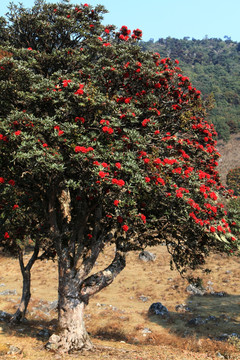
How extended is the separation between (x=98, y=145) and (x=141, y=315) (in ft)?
51.9

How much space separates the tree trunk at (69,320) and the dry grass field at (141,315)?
46 centimetres

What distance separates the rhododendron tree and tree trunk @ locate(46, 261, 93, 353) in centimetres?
3

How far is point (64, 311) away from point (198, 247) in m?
5.13

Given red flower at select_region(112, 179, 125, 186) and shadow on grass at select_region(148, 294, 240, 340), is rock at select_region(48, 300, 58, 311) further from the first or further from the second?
red flower at select_region(112, 179, 125, 186)

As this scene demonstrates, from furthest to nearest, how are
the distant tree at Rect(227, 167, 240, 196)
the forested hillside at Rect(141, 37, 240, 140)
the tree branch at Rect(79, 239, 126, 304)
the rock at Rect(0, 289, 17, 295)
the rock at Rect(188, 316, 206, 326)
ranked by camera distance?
the forested hillside at Rect(141, 37, 240, 140) < the distant tree at Rect(227, 167, 240, 196) < the rock at Rect(0, 289, 17, 295) < the rock at Rect(188, 316, 206, 326) < the tree branch at Rect(79, 239, 126, 304)

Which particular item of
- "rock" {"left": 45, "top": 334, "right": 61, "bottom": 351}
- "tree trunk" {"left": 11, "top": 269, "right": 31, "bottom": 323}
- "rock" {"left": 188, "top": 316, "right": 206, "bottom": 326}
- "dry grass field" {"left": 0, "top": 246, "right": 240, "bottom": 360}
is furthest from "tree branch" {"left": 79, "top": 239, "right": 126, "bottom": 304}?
"rock" {"left": 188, "top": 316, "right": 206, "bottom": 326}

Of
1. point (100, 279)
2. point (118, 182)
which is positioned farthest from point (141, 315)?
point (118, 182)

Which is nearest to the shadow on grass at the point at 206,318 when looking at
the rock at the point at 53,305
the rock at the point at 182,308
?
the rock at the point at 182,308

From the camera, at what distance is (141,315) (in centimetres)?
2027

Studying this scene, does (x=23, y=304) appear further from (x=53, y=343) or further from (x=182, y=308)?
(x=182, y=308)

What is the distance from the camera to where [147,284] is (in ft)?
90.3

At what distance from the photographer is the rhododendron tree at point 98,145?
8.08 m

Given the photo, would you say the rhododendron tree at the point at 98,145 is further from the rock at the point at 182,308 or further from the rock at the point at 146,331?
the rock at the point at 182,308

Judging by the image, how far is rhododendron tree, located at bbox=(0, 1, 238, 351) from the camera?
8078 mm
